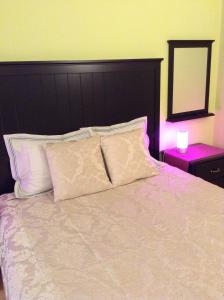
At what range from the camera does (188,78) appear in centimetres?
276

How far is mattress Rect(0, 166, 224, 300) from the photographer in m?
1.10

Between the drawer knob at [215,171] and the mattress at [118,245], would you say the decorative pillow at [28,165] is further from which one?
the drawer knob at [215,171]

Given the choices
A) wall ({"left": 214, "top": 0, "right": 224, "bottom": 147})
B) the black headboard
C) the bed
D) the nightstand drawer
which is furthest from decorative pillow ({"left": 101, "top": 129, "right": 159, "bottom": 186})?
wall ({"left": 214, "top": 0, "right": 224, "bottom": 147})

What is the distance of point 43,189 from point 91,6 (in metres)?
1.44

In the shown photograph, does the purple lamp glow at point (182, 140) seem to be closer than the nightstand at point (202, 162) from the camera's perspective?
No

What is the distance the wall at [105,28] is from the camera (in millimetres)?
1930

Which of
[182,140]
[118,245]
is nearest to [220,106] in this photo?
[182,140]

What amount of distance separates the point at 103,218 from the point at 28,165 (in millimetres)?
679

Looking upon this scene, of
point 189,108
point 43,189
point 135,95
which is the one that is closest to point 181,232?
point 43,189

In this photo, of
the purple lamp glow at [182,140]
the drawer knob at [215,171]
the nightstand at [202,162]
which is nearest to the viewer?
the nightstand at [202,162]

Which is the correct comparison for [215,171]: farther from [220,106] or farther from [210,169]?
[220,106]

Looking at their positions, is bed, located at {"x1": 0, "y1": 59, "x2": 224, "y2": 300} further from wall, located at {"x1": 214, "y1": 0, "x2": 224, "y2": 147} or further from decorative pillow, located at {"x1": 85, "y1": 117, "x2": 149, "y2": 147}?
wall, located at {"x1": 214, "y1": 0, "x2": 224, "y2": 147}

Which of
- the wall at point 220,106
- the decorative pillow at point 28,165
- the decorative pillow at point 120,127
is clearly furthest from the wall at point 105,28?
the decorative pillow at point 28,165

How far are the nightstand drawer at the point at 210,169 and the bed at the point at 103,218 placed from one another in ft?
1.15
